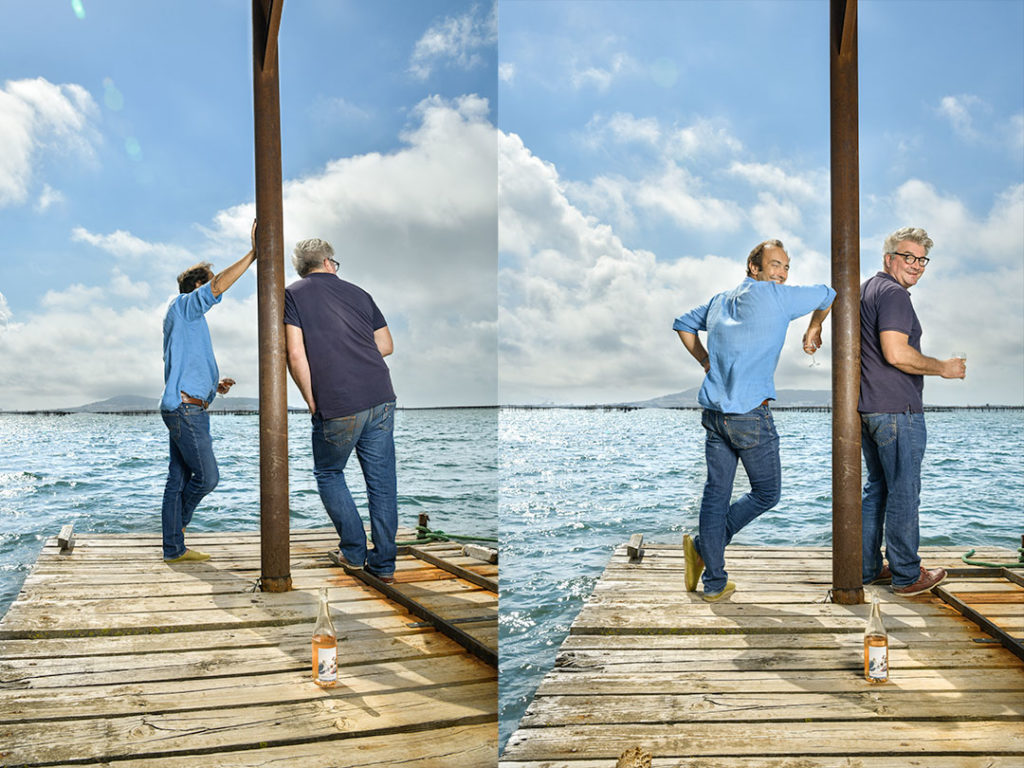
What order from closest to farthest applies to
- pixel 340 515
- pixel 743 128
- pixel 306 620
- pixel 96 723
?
pixel 96 723, pixel 306 620, pixel 340 515, pixel 743 128

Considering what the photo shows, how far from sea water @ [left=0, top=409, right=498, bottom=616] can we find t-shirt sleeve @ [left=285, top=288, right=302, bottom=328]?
213 mm

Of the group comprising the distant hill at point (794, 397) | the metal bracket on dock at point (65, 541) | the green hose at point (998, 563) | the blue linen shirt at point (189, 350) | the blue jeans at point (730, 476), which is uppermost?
the blue linen shirt at point (189, 350)

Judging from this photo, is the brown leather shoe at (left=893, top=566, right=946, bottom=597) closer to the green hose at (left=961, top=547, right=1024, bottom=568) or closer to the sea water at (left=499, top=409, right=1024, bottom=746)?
the green hose at (left=961, top=547, right=1024, bottom=568)

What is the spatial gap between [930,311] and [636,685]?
40.8 ft

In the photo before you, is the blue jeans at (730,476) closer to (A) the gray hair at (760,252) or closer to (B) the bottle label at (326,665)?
(A) the gray hair at (760,252)

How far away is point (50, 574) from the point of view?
184cm

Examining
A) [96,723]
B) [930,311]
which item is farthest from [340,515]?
[930,311]

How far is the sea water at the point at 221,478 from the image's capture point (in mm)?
1209

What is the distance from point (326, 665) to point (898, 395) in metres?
1.57

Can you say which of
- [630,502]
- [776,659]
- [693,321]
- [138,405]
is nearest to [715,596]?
[776,659]

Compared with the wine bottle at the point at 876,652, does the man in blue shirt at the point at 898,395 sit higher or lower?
higher

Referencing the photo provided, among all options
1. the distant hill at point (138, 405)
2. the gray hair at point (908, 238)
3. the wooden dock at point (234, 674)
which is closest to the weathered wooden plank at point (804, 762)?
the wooden dock at point (234, 674)

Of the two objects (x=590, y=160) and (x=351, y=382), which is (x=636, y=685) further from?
(x=590, y=160)

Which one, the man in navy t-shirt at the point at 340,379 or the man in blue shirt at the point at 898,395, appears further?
the man in blue shirt at the point at 898,395
